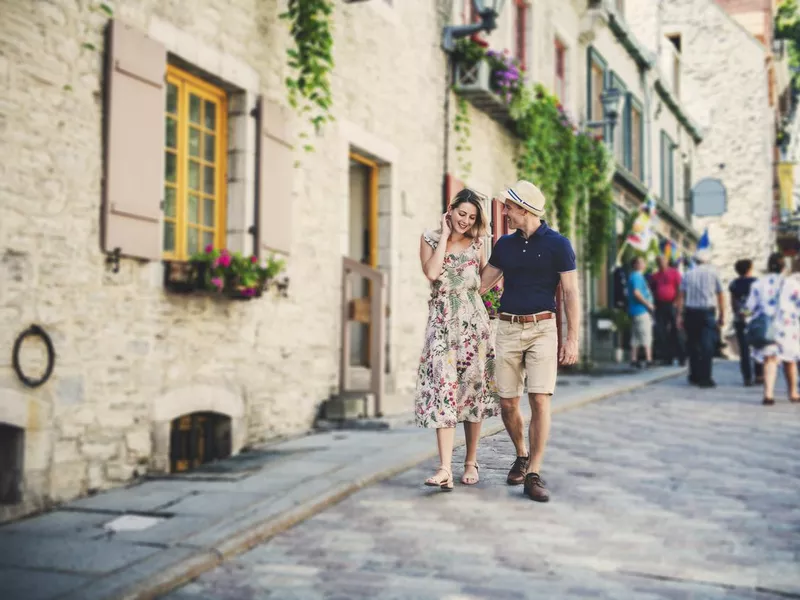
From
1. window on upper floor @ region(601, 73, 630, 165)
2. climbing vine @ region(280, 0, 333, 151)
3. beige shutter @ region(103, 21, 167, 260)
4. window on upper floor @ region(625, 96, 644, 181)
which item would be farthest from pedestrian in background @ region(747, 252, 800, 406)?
window on upper floor @ region(625, 96, 644, 181)

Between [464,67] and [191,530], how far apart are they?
7681 mm

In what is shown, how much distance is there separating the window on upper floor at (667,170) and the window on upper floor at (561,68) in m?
10.6

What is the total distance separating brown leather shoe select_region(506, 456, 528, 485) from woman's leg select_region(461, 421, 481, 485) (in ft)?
0.17

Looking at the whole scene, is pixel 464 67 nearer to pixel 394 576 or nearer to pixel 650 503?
pixel 650 503

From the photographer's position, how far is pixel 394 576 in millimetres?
4113

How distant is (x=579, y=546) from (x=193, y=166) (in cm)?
450

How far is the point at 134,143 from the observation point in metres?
6.49

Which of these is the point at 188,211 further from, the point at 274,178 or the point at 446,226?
the point at 446,226

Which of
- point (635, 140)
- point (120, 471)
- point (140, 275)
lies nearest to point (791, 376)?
point (140, 275)

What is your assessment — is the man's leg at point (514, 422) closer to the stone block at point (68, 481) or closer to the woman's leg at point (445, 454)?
the woman's leg at point (445, 454)

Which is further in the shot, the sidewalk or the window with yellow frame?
the window with yellow frame

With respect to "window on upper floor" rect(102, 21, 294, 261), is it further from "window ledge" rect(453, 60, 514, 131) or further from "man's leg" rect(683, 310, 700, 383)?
"man's leg" rect(683, 310, 700, 383)

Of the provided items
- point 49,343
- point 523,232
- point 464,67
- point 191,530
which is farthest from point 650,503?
point 464,67

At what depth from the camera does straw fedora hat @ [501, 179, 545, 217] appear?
1326 millimetres
